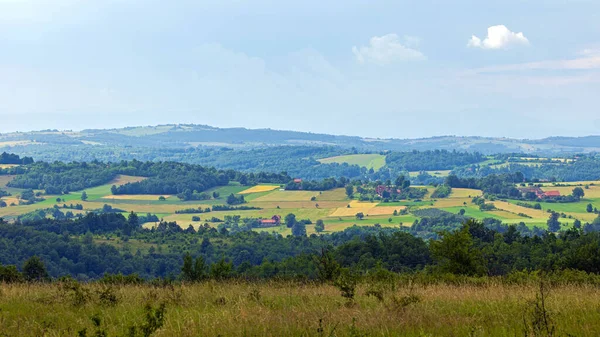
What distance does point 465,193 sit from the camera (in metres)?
179

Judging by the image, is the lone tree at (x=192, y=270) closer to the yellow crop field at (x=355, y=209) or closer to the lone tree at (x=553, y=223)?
the lone tree at (x=553, y=223)

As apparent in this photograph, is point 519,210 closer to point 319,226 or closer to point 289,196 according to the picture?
point 319,226

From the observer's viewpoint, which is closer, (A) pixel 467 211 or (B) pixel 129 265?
(B) pixel 129 265

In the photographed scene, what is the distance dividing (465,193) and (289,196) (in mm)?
46701

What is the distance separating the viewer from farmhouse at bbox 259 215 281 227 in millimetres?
142450

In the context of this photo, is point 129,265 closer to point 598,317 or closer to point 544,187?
point 598,317

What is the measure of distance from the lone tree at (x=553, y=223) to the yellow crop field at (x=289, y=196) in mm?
66910

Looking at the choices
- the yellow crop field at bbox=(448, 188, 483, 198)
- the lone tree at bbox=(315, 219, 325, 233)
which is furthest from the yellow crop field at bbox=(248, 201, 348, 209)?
the yellow crop field at bbox=(448, 188, 483, 198)

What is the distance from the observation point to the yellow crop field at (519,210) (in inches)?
5278

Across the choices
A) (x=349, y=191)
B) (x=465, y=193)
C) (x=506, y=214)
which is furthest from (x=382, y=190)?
(x=506, y=214)

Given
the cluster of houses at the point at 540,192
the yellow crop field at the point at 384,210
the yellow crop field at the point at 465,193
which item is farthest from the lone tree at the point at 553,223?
the yellow crop field at the point at 465,193

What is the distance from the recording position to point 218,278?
20453mm

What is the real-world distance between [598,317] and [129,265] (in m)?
83.9

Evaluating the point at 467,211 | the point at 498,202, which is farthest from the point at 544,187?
the point at 467,211
